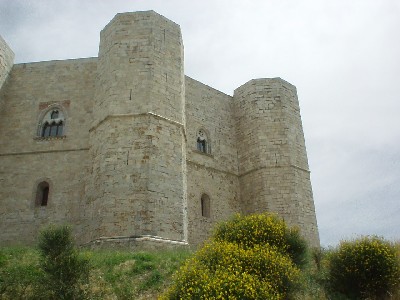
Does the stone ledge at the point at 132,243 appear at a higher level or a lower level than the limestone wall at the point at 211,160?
lower

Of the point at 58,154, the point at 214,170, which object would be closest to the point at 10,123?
the point at 58,154

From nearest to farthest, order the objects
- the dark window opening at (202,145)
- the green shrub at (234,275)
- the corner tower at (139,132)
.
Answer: the green shrub at (234,275)
the corner tower at (139,132)
the dark window opening at (202,145)

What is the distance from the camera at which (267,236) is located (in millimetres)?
8516

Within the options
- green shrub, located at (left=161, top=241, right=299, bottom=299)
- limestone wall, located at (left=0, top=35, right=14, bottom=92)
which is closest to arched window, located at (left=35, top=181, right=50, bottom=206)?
limestone wall, located at (left=0, top=35, right=14, bottom=92)

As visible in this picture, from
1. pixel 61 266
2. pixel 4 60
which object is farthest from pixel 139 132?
pixel 4 60

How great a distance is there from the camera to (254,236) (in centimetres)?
852

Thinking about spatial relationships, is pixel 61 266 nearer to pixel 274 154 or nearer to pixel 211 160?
pixel 211 160

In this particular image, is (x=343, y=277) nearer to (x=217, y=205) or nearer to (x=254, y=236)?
(x=254, y=236)

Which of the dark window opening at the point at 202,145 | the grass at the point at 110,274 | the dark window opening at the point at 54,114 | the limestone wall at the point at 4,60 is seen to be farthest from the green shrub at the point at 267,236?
the limestone wall at the point at 4,60

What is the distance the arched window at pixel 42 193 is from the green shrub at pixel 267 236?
709 centimetres

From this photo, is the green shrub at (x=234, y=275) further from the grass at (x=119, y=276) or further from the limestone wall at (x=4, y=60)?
the limestone wall at (x=4, y=60)

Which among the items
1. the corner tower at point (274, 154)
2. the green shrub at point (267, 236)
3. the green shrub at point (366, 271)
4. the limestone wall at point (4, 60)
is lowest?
the green shrub at point (366, 271)

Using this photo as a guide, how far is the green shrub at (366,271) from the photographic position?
24.9ft

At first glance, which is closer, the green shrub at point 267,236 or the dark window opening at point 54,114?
the green shrub at point 267,236
